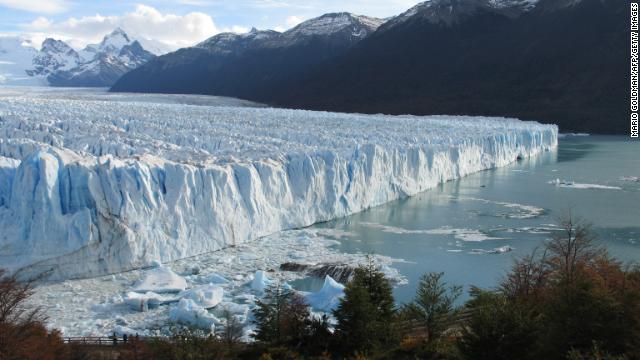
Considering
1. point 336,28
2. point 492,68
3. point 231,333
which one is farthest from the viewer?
point 336,28

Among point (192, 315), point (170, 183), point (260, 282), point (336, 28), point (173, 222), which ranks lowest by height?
point (192, 315)

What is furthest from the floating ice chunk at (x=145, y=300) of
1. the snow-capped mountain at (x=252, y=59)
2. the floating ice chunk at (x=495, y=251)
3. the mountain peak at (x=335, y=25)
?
the mountain peak at (x=335, y=25)

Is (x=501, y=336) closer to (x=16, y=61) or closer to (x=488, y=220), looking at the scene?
(x=488, y=220)

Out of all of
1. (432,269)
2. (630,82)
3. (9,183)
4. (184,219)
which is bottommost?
(432,269)

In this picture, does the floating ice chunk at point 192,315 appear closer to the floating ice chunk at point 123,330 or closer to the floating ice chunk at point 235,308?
the floating ice chunk at point 235,308

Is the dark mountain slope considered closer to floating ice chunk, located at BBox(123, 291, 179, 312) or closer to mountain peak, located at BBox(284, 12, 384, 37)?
mountain peak, located at BBox(284, 12, 384, 37)

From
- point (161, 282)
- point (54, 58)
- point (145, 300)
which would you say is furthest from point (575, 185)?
point (54, 58)

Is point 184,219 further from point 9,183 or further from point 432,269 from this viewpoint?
point 432,269

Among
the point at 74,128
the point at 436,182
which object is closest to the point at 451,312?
the point at 436,182
